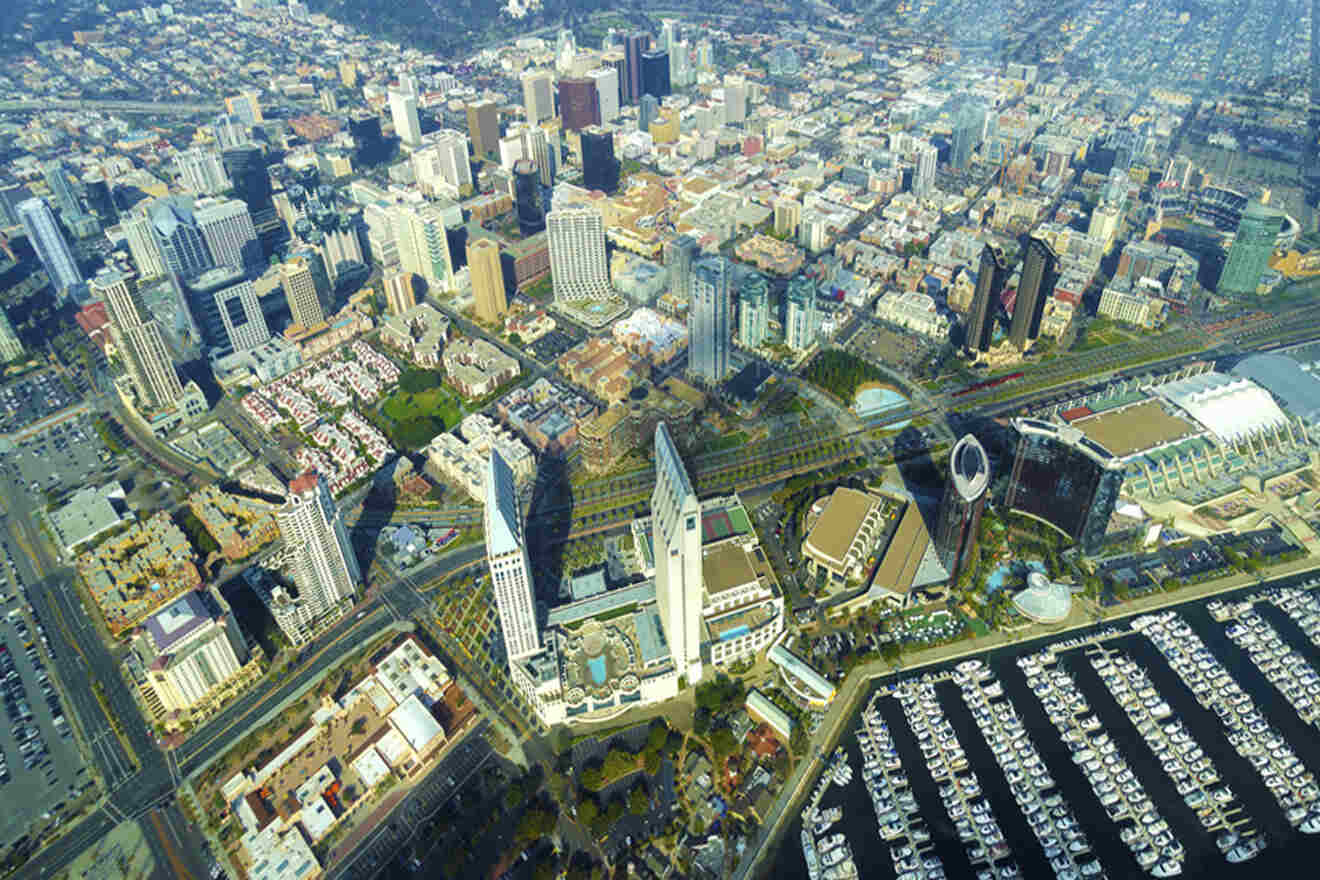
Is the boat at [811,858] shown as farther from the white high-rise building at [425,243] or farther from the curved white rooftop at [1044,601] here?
the white high-rise building at [425,243]

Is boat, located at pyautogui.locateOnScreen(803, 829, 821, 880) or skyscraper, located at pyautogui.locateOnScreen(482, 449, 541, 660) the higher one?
skyscraper, located at pyautogui.locateOnScreen(482, 449, 541, 660)

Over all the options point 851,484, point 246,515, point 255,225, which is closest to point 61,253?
point 255,225

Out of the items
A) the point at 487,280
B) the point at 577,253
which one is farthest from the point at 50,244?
the point at 577,253

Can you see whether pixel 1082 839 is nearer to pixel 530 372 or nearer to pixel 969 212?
pixel 530 372

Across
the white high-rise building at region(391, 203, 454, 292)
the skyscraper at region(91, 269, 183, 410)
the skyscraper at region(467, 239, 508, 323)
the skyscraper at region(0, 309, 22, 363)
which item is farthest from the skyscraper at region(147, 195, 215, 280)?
the skyscraper at region(467, 239, 508, 323)

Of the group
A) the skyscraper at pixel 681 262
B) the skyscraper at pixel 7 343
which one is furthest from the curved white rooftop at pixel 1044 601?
the skyscraper at pixel 7 343

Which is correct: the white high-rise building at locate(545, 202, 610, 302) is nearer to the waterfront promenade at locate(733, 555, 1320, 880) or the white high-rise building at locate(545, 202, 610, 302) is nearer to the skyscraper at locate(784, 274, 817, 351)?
the skyscraper at locate(784, 274, 817, 351)
